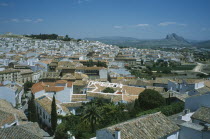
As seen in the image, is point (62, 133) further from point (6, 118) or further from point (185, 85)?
point (185, 85)

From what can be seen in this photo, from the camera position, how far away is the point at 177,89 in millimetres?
39125

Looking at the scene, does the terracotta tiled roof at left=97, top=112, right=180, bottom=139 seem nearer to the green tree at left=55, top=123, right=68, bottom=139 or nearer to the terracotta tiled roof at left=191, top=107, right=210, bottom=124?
the terracotta tiled roof at left=191, top=107, right=210, bottom=124

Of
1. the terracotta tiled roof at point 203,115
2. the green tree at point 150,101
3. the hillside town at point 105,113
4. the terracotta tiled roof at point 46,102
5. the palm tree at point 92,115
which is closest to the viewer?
the hillside town at point 105,113

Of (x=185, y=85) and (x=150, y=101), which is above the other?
(x=185, y=85)

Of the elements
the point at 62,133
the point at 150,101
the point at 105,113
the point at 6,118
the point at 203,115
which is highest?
the point at 203,115

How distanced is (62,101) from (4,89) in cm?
799

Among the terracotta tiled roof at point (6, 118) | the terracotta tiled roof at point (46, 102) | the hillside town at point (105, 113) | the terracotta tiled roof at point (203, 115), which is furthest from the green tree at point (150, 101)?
the terracotta tiled roof at point (6, 118)

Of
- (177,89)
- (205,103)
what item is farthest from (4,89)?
(177,89)

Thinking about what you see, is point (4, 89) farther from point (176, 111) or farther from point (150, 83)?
point (150, 83)

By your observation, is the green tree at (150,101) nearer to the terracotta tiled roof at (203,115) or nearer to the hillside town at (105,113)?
the hillside town at (105,113)

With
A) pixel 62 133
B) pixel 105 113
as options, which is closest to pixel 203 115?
pixel 105 113

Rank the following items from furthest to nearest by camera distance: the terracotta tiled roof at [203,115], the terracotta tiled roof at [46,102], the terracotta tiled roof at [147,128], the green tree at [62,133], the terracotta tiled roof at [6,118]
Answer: the terracotta tiled roof at [46,102]
the green tree at [62,133]
the terracotta tiled roof at [6,118]
the terracotta tiled roof at [203,115]
the terracotta tiled roof at [147,128]

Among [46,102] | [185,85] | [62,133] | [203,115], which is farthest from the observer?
[185,85]

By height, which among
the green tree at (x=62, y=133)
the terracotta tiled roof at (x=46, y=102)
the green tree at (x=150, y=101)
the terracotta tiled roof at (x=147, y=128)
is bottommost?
the green tree at (x=62, y=133)
